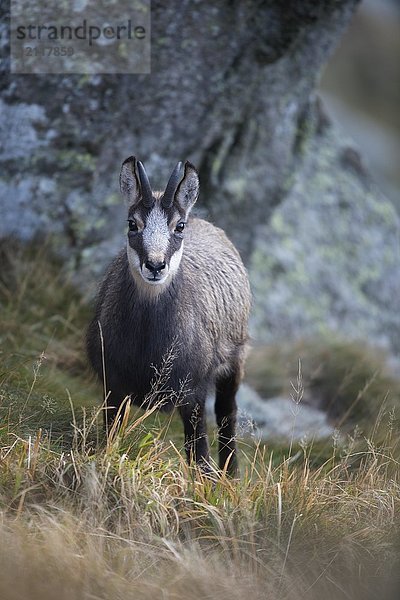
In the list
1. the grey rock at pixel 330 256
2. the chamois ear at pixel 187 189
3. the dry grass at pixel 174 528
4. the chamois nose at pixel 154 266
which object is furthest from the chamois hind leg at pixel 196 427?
the grey rock at pixel 330 256

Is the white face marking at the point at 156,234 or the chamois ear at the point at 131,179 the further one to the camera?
the chamois ear at the point at 131,179

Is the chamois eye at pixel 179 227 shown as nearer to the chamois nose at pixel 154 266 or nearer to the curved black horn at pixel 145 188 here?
the curved black horn at pixel 145 188

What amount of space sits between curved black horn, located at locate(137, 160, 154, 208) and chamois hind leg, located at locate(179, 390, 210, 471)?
4.47ft

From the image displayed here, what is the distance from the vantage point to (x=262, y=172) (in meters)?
10.9

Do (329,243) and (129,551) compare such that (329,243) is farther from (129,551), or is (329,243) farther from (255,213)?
(129,551)

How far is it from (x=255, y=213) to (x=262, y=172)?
0.48 meters

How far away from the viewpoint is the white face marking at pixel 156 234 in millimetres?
6070

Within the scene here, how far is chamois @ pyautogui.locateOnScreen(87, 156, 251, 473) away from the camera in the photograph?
246 inches

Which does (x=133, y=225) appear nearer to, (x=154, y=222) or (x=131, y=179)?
(x=154, y=222)

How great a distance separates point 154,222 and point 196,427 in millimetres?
1473

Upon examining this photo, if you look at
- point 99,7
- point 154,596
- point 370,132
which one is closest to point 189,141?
point 99,7

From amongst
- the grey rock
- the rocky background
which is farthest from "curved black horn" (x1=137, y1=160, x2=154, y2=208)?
the grey rock

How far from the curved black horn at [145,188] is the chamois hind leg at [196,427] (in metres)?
1.36

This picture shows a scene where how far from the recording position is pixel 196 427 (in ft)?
21.7
